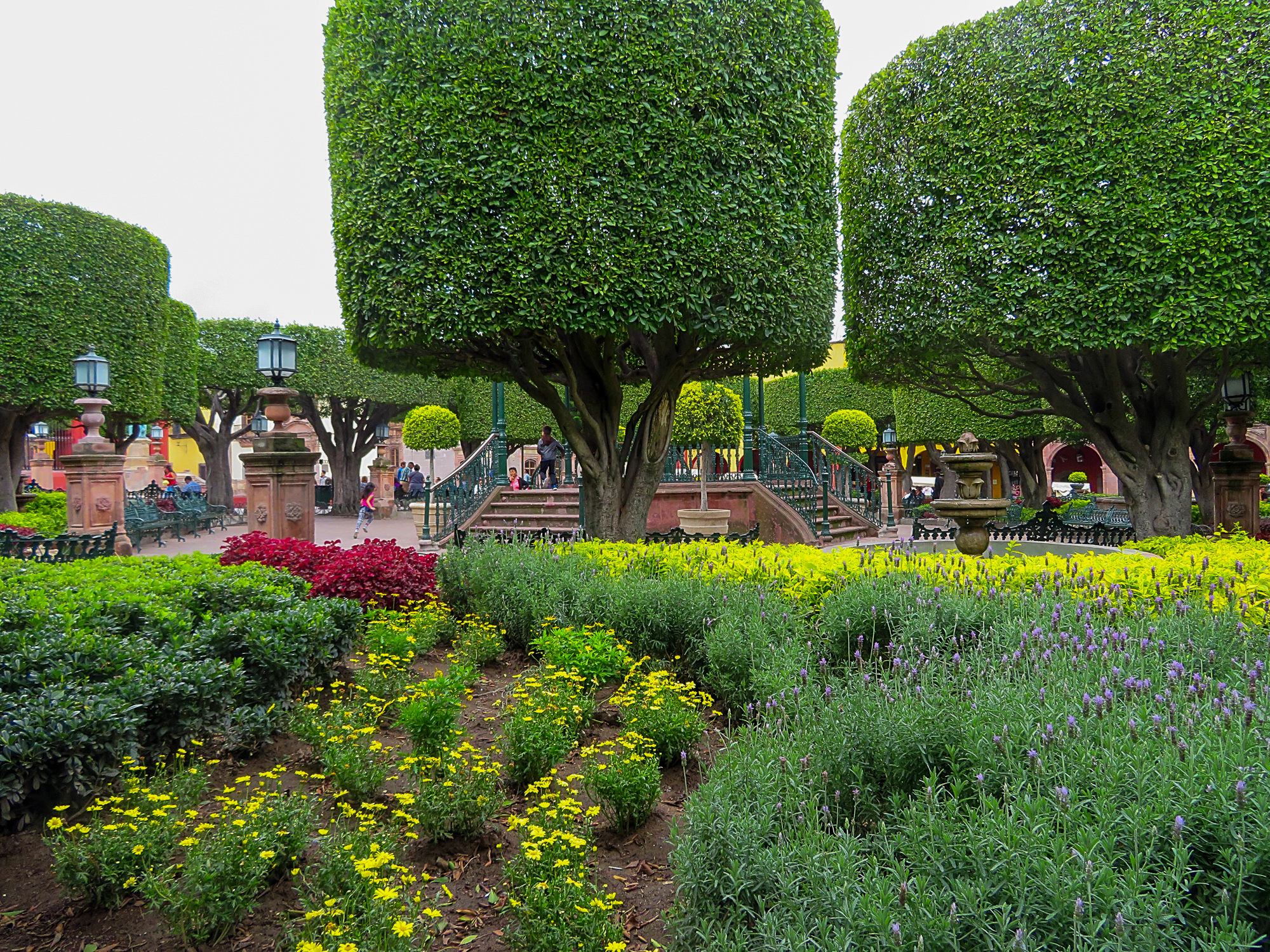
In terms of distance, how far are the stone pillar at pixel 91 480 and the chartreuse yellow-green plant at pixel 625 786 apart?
41.9 feet

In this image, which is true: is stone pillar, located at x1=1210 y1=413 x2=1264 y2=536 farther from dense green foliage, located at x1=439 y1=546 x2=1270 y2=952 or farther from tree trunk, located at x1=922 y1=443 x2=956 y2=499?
tree trunk, located at x1=922 y1=443 x2=956 y2=499

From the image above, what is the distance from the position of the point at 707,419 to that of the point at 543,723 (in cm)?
1028

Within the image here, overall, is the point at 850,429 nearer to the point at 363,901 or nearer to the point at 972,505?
the point at 972,505

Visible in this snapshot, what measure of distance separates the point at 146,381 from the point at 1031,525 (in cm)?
1884

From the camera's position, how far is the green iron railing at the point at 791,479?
46.3ft

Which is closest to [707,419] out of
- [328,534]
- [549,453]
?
[549,453]

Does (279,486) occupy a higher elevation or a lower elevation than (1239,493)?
higher

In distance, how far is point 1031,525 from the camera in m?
13.1

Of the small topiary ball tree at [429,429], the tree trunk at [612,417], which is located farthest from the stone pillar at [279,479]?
the small topiary ball tree at [429,429]

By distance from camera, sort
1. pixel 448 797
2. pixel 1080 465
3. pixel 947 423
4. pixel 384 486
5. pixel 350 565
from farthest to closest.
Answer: pixel 1080 465 → pixel 384 486 → pixel 947 423 → pixel 350 565 → pixel 448 797

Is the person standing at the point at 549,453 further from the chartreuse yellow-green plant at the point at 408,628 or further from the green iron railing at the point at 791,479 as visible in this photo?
the chartreuse yellow-green plant at the point at 408,628

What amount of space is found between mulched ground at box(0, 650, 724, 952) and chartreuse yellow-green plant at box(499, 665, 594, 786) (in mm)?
182

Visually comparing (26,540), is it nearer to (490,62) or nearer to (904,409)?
(490,62)

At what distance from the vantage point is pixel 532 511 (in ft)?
45.3
